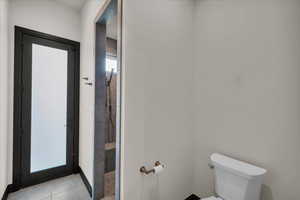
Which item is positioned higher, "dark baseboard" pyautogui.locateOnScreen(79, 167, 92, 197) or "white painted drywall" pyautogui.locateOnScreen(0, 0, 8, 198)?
"white painted drywall" pyautogui.locateOnScreen(0, 0, 8, 198)

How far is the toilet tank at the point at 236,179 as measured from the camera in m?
1.04

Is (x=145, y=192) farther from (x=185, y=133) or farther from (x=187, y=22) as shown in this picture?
(x=187, y=22)

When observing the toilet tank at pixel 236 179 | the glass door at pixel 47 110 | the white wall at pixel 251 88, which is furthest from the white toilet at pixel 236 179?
the glass door at pixel 47 110

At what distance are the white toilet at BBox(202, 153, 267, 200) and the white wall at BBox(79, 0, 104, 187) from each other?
1461 millimetres

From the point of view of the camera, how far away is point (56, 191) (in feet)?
5.84

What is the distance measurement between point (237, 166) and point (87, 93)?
2030 mm

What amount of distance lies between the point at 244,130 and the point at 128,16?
4.94 feet

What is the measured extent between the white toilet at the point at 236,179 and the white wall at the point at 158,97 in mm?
413

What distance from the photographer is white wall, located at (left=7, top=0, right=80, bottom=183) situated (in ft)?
5.68

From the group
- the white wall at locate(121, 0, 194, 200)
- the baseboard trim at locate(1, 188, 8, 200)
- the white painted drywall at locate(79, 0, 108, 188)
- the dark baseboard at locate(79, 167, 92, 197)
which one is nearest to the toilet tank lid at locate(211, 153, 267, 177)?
the white wall at locate(121, 0, 194, 200)

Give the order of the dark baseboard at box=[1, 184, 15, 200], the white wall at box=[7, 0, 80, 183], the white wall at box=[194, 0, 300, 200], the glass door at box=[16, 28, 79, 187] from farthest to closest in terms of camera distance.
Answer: the glass door at box=[16, 28, 79, 187] → the white wall at box=[7, 0, 80, 183] → the dark baseboard at box=[1, 184, 15, 200] → the white wall at box=[194, 0, 300, 200]

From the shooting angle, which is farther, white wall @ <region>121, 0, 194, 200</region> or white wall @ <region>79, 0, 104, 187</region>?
white wall @ <region>79, 0, 104, 187</region>

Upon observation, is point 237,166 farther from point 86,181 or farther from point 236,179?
point 86,181

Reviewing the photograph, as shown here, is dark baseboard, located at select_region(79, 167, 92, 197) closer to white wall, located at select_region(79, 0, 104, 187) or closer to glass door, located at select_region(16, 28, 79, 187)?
white wall, located at select_region(79, 0, 104, 187)
